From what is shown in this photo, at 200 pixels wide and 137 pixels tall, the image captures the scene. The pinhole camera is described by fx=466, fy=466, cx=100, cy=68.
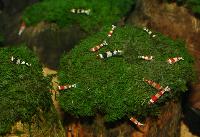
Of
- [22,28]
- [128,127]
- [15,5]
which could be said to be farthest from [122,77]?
[15,5]

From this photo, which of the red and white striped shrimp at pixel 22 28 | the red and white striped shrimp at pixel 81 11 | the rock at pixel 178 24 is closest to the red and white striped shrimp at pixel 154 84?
the rock at pixel 178 24

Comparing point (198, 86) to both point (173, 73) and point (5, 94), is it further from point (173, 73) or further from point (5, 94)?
point (5, 94)

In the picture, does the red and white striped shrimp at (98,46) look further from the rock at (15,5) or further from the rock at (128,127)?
the rock at (15,5)

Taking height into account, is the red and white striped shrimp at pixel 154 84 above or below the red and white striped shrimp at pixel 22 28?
above

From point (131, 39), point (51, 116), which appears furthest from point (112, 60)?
point (51, 116)

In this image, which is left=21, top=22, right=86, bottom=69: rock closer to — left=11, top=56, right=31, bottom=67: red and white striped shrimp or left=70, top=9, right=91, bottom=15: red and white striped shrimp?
left=70, top=9, right=91, bottom=15: red and white striped shrimp

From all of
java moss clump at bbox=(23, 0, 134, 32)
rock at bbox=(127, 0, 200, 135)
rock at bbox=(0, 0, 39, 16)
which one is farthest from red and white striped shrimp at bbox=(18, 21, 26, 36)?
rock at bbox=(127, 0, 200, 135)

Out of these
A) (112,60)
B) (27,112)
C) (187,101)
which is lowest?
(187,101)

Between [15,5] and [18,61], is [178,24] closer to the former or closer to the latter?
[18,61]
